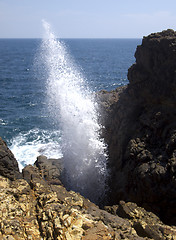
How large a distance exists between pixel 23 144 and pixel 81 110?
886 cm

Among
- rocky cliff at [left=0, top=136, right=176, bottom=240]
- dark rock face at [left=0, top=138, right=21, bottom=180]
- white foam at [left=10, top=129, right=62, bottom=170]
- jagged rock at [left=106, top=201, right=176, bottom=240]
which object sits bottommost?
white foam at [left=10, top=129, right=62, bottom=170]

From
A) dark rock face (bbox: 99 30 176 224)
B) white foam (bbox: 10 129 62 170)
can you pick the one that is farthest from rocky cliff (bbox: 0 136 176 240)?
white foam (bbox: 10 129 62 170)

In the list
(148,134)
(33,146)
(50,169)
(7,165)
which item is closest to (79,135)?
(33,146)

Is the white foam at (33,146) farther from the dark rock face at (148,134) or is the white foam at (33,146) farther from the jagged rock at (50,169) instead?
the dark rock face at (148,134)

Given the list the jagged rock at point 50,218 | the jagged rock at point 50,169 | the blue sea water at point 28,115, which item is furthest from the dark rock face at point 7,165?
the blue sea water at point 28,115

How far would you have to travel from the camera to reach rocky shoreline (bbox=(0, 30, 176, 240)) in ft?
34.2

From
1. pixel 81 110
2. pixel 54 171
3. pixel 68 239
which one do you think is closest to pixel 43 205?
pixel 68 239

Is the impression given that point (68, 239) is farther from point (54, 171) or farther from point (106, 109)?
point (106, 109)

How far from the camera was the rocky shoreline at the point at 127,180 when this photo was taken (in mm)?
10422

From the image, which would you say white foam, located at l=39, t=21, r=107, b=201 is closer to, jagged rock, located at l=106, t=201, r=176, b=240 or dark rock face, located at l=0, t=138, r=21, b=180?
jagged rock, located at l=106, t=201, r=176, b=240

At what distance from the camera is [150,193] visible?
16.3 m

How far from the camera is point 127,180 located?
61.3ft

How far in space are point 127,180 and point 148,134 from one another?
4.02 m

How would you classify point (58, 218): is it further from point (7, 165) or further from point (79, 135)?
point (79, 135)
